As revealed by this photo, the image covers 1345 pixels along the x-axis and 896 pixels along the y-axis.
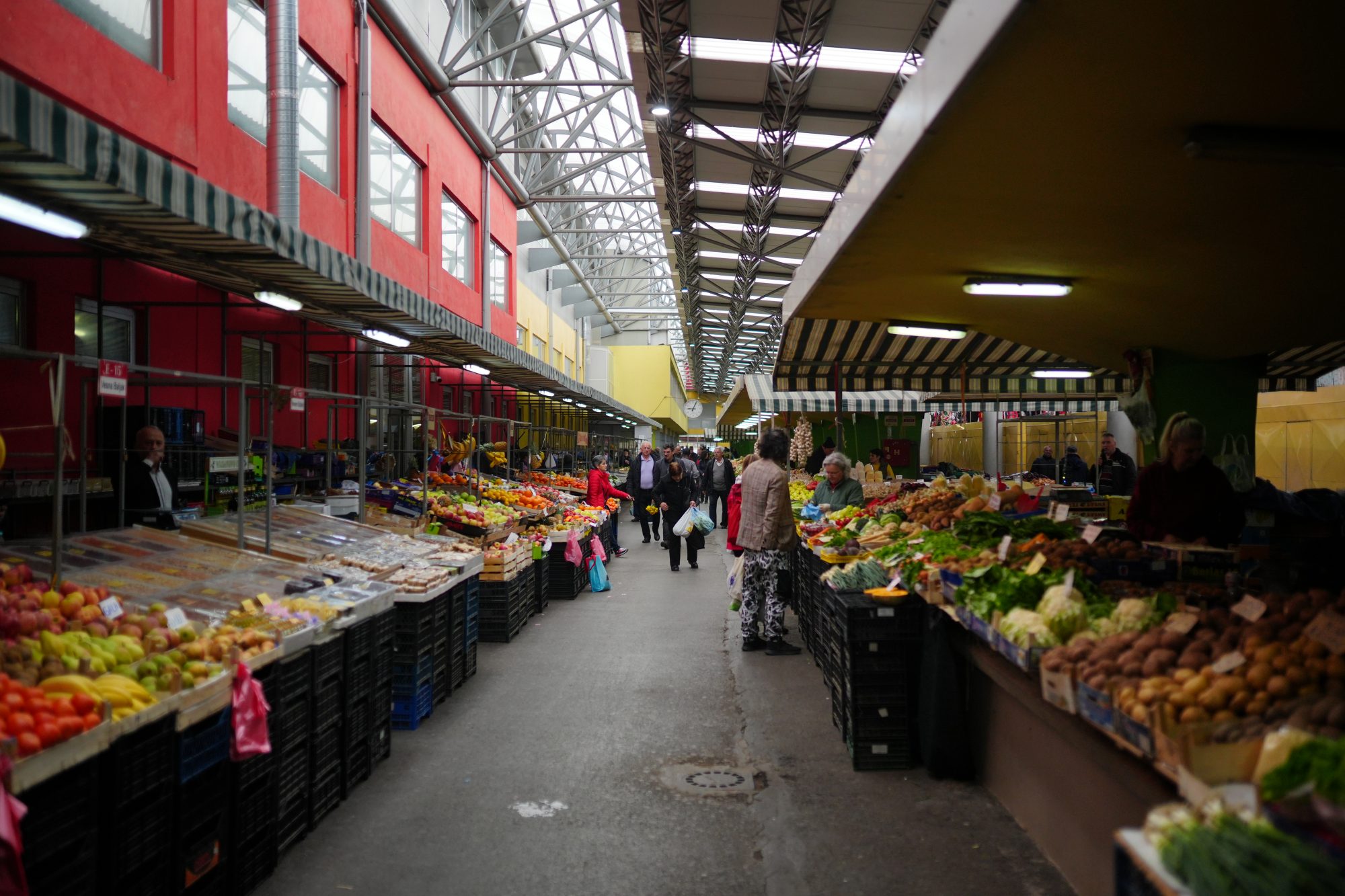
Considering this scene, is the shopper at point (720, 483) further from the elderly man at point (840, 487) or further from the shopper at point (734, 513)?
the elderly man at point (840, 487)

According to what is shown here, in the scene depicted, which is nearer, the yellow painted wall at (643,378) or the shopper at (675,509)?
the shopper at (675,509)

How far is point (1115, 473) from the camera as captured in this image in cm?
1373

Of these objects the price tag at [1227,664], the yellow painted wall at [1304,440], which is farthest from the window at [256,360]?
the yellow painted wall at [1304,440]

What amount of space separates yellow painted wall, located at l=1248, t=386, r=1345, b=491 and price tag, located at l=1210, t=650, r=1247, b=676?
36.9 ft

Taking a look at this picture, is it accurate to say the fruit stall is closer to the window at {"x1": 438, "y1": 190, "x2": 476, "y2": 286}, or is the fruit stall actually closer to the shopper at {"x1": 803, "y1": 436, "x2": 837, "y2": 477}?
the shopper at {"x1": 803, "y1": 436, "x2": 837, "y2": 477}

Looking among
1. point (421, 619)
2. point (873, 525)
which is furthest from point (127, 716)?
point (873, 525)

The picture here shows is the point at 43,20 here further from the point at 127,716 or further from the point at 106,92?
the point at 127,716

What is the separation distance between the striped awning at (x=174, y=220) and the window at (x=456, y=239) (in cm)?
971

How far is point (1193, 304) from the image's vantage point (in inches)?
230

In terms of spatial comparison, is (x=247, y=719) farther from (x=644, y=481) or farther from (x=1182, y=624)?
(x=644, y=481)

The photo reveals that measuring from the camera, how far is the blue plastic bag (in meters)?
12.0

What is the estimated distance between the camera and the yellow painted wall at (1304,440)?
40.9 ft

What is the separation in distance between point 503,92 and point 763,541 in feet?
50.9

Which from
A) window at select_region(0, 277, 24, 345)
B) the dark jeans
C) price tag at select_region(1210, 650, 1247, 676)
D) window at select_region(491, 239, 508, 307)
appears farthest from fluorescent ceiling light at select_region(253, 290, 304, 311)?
window at select_region(491, 239, 508, 307)
